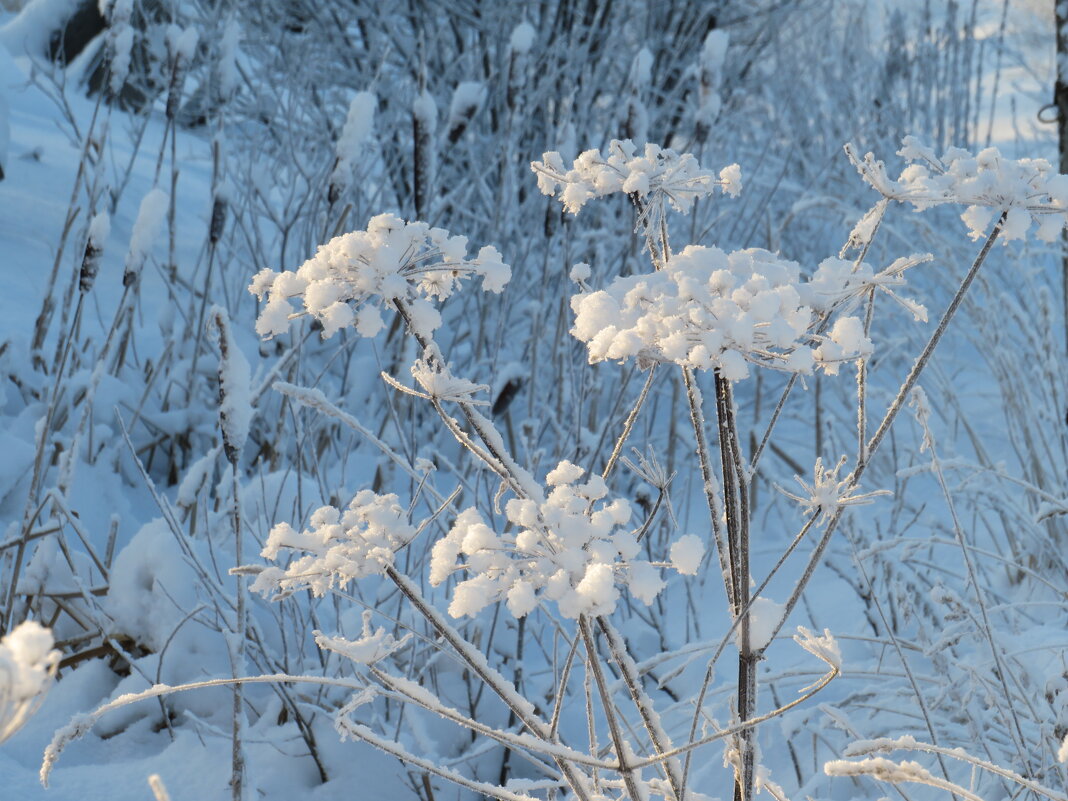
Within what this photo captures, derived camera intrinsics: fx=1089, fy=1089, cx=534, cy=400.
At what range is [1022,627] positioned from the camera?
182 cm

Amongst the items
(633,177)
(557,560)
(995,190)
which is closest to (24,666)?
(557,560)

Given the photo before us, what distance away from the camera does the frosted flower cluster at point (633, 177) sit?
0.68 m

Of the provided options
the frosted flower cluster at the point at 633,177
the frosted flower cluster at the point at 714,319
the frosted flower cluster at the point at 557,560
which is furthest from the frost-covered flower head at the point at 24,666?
the frosted flower cluster at the point at 633,177

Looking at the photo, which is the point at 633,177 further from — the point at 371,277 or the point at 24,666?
the point at 24,666

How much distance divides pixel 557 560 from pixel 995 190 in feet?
1.25

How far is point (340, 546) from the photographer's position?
0.60 metres

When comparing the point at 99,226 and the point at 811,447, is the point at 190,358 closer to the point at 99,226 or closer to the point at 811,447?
the point at 99,226

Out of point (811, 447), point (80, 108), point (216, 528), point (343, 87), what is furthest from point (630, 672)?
point (80, 108)

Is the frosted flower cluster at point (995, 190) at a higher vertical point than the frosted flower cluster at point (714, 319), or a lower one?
higher

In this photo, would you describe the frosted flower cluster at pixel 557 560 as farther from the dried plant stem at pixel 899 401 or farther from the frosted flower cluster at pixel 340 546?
the dried plant stem at pixel 899 401

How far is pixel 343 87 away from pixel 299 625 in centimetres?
330

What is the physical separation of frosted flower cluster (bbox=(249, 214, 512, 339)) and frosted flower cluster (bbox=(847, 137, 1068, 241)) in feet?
0.83

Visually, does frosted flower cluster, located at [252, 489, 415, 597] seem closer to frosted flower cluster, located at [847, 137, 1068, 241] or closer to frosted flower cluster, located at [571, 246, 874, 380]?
frosted flower cluster, located at [571, 246, 874, 380]

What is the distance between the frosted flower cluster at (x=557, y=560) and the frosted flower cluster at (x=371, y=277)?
0.13m
